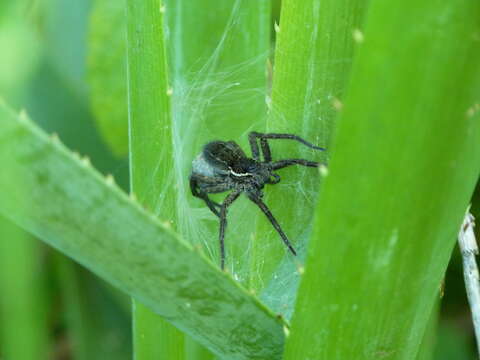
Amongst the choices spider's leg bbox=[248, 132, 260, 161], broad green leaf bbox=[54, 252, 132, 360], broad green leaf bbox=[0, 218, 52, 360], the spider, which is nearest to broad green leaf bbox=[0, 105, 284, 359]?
broad green leaf bbox=[0, 218, 52, 360]

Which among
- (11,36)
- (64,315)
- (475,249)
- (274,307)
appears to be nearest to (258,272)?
(274,307)

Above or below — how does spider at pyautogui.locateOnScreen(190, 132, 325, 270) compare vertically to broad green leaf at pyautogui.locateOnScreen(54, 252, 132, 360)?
above

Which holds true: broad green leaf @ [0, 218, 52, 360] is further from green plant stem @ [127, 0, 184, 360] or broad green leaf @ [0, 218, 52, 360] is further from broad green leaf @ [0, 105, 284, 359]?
green plant stem @ [127, 0, 184, 360]

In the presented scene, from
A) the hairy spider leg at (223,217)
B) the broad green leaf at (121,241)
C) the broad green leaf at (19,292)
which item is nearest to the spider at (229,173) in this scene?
the hairy spider leg at (223,217)

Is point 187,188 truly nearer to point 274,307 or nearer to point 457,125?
point 274,307

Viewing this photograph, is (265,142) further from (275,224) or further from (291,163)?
(275,224)
